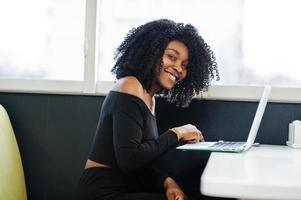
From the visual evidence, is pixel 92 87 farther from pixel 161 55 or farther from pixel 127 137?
pixel 127 137

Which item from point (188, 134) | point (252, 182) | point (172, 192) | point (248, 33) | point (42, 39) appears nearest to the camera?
point (252, 182)

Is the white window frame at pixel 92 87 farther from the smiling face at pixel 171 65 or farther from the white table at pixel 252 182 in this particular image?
the white table at pixel 252 182

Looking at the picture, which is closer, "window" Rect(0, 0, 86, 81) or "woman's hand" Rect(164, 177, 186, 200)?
"woman's hand" Rect(164, 177, 186, 200)

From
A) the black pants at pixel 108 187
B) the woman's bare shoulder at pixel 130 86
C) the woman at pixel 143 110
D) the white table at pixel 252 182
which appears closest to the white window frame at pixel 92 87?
the woman at pixel 143 110

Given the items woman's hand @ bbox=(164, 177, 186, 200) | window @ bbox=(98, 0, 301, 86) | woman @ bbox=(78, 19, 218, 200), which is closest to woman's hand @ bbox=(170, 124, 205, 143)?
woman @ bbox=(78, 19, 218, 200)

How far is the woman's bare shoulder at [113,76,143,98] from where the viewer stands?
1564 millimetres

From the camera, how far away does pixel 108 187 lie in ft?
4.93

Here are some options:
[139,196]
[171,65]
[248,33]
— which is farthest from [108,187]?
[248,33]

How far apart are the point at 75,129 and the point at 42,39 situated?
1.98 feet

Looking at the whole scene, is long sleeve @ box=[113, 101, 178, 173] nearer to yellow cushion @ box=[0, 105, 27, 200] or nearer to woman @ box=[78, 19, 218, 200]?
woman @ box=[78, 19, 218, 200]

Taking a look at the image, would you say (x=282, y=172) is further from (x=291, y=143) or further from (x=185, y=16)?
(x=185, y=16)

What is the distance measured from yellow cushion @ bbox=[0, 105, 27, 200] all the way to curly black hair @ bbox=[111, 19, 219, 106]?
0.71m

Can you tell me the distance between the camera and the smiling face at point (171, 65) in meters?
1.77

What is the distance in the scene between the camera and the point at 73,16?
2.28m
